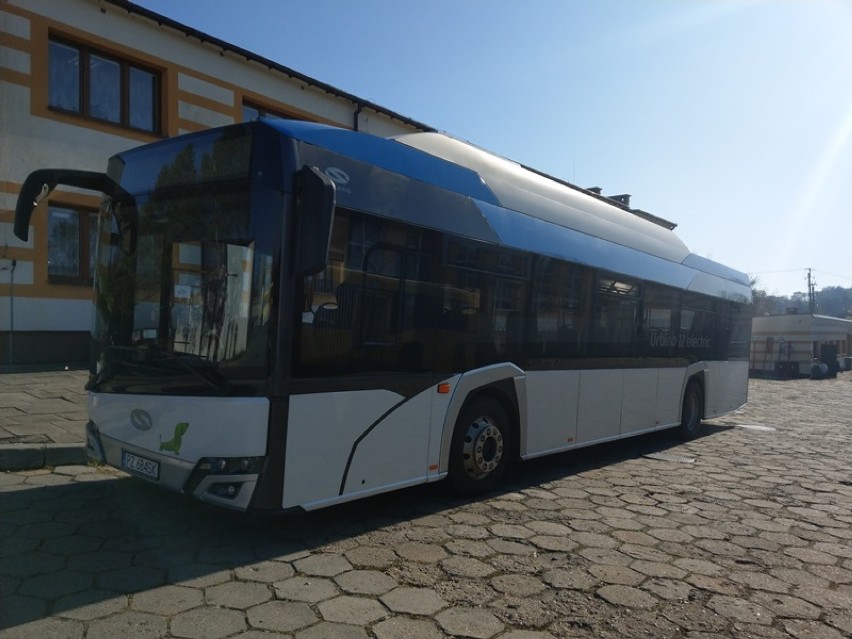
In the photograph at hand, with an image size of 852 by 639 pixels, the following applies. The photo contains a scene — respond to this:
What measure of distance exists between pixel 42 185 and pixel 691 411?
9.94 metres

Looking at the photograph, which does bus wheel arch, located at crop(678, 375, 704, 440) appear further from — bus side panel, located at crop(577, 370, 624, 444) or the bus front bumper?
the bus front bumper

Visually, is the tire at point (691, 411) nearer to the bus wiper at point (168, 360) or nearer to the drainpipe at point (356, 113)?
the bus wiper at point (168, 360)

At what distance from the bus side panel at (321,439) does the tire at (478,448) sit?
4.28 feet

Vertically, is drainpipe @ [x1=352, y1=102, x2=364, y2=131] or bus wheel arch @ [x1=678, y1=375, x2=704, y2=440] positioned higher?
drainpipe @ [x1=352, y1=102, x2=364, y2=131]

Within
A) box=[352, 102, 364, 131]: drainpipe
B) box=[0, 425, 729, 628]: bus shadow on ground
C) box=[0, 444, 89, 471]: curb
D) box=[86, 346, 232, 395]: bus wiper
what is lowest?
box=[0, 425, 729, 628]: bus shadow on ground

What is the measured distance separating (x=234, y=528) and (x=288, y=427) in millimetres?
1263

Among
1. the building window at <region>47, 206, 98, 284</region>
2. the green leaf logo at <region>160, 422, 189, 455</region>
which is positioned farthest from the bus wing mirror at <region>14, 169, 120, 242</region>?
the building window at <region>47, 206, 98, 284</region>

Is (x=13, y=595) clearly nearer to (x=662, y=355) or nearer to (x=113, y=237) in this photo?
(x=113, y=237)

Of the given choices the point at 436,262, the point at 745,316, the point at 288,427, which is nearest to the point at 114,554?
the point at 288,427

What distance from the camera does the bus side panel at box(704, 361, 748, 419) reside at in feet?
36.9

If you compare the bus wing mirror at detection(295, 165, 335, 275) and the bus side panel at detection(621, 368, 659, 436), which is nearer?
the bus wing mirror at detection(295, 165, 335, 275)

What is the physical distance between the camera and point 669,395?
32.1 ft

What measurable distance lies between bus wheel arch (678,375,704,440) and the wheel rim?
535 centimetres

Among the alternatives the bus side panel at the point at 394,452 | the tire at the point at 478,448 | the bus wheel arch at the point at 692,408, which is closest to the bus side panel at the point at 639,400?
the bus wheel arch at the point at 692,408
